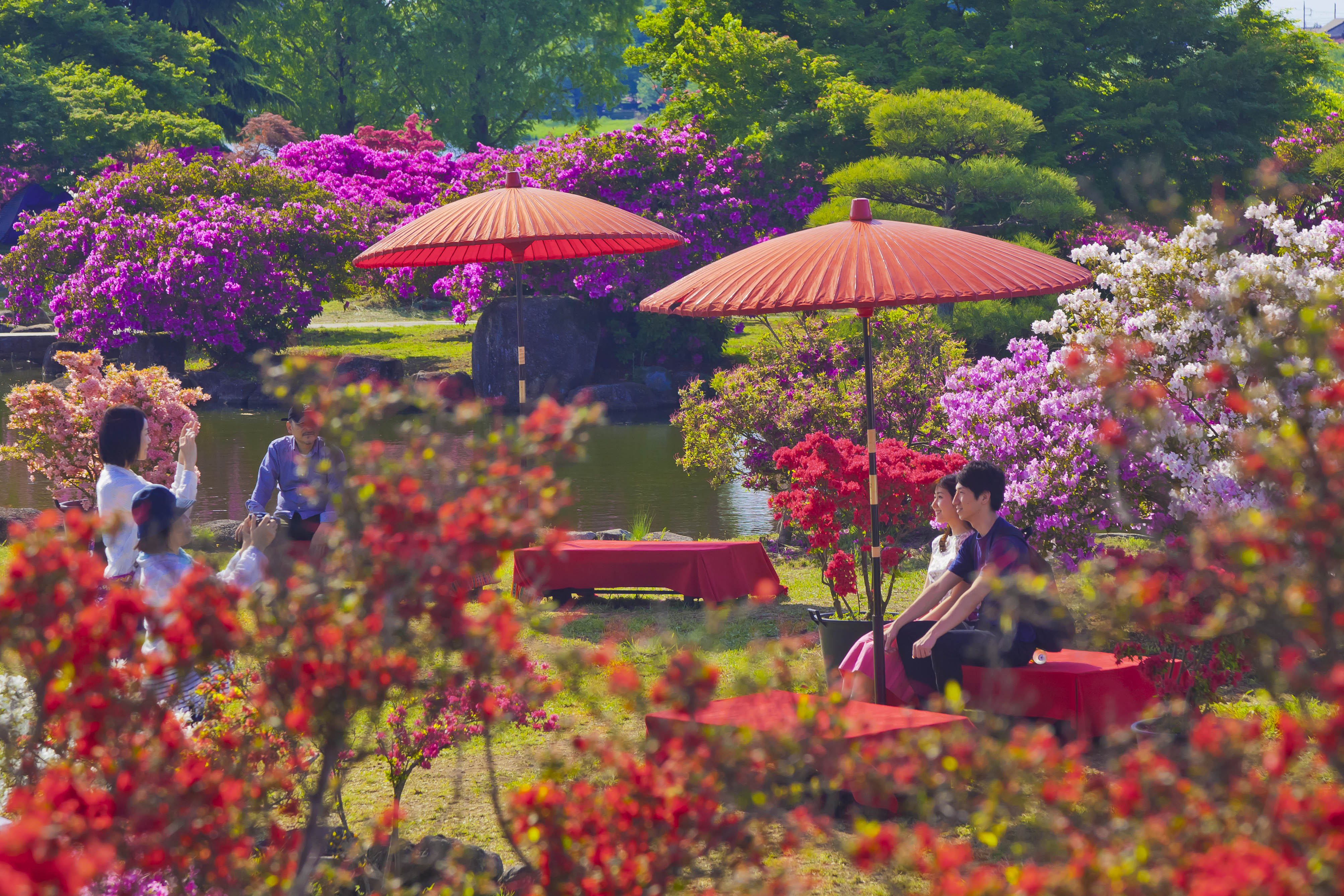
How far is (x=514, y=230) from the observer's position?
7973 millimetres

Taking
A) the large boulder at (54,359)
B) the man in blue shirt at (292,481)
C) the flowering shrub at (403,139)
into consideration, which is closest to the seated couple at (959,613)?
the man in blue shirt at (292,481)

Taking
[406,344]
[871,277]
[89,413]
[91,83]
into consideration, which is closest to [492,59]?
[91,83]

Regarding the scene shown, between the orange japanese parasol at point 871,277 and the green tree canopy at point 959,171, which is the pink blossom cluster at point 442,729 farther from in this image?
the green tree canopy at point 959,171

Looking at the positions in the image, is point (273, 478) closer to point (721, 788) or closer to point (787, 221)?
point (721, 788)

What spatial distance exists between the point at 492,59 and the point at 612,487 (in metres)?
31.4

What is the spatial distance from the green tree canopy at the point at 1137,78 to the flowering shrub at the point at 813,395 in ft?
Result: 33.0

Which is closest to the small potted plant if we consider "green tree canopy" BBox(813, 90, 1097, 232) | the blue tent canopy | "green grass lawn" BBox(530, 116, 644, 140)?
"green tree canopy" BBox(813, 90, 1097, 232)

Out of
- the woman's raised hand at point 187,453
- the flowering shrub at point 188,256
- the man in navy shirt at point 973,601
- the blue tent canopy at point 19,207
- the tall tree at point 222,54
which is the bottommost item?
the man in navy shirt at point 973,601

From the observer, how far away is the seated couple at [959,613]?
5.07m

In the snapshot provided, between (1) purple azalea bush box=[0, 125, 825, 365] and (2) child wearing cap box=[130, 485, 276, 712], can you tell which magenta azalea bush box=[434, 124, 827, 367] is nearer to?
(1) purple azalea bush box=[0, 125, 825, 365]

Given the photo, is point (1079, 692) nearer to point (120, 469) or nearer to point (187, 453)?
point (120, 469)

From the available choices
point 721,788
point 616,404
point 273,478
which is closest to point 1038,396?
Answer: point 273,478

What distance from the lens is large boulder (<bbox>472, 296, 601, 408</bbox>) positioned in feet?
74.0

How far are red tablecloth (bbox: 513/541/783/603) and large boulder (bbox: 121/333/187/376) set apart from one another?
59.7ft
